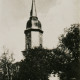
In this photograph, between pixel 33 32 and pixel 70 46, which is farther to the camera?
pixel 33 32

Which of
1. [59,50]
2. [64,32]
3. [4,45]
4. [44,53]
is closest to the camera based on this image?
[4,45]

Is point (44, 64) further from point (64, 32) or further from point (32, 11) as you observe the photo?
point (32, 11)

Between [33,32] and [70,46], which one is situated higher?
[33,32]

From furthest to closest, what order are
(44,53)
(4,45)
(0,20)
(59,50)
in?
(44,53) < (59,50) < (4,45) < (0,20)

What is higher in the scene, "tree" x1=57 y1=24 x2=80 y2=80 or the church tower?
the church tower

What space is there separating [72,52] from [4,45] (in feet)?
Result: 35.5

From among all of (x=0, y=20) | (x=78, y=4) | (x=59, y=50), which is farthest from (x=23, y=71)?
(x=78, y=4)

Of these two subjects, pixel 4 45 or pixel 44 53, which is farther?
pixel 44 53

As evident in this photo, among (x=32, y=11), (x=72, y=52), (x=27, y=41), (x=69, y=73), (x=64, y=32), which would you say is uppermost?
(x=32, y=11)

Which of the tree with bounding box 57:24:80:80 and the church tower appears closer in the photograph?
the tree with bounding box 57:24:80:80

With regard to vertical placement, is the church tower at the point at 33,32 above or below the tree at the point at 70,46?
above

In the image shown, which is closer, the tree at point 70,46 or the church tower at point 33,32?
the tree at point 70,46

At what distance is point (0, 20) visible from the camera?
1253 inches

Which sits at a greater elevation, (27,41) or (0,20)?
(27,41)
